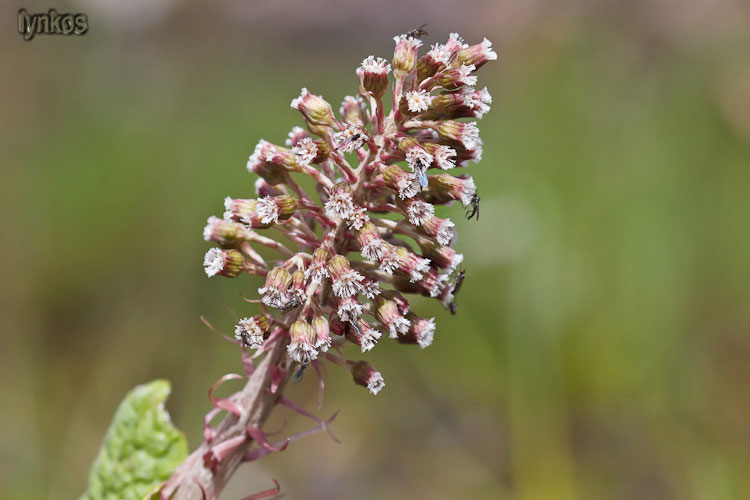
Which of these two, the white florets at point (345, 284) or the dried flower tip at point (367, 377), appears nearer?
the white florets at point (345, 284)

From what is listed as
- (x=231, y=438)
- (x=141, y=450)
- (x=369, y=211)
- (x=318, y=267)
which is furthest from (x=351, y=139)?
(x=141, y=450)

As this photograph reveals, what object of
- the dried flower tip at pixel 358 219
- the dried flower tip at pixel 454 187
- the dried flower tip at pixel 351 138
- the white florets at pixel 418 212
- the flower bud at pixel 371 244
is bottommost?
the flower bud at pixel 371 244

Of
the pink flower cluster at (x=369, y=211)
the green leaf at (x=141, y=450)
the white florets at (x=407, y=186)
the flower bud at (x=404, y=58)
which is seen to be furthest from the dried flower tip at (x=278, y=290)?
the green leaf at (x=141, y=450)

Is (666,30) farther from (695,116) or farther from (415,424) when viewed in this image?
(415,424)

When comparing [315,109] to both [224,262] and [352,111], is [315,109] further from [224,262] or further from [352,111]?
[224,262]

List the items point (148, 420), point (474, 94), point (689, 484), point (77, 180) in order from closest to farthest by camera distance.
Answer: point (474, 94) < point (148, 420) < point (689, 484) < point (77, 180)

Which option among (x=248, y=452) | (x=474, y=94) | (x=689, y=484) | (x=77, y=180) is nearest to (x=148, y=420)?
(x=248, y=452)

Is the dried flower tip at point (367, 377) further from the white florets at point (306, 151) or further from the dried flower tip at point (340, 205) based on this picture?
the white florets at point (306, 151)

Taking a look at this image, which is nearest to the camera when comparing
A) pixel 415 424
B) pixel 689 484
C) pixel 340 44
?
pixel 689 484
